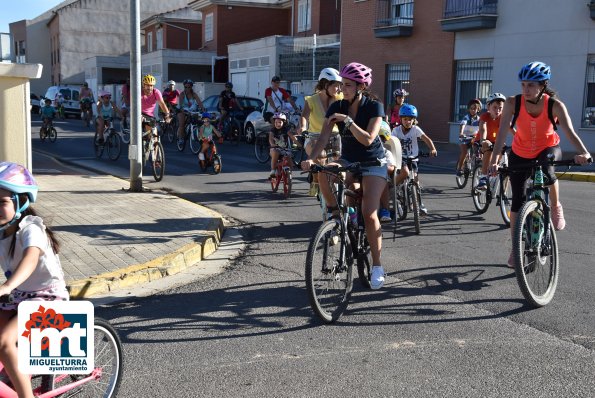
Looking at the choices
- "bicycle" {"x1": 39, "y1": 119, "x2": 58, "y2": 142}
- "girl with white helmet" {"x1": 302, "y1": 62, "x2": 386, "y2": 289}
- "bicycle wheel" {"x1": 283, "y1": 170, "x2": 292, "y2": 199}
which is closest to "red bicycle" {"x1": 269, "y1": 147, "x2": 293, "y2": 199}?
"bicycle wheel" {"x1": 283, "y1": 170, "x2": 292, "y2": 199}

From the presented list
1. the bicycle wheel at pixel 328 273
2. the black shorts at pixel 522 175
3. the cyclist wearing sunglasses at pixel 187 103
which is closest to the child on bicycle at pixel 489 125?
the black shorts at pixel 522 175

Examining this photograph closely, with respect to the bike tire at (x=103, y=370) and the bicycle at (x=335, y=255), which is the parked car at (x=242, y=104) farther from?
the bike tire at (x=103, y=370)

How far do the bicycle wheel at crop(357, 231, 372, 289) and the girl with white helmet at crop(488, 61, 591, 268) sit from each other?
1.27 meters

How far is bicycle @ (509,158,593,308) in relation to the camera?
5.46 metres

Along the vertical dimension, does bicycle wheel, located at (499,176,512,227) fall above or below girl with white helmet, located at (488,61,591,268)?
below

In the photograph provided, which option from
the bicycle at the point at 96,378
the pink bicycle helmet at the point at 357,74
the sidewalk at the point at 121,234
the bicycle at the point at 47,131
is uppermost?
the pink bicycle helmet at the point at 357,74

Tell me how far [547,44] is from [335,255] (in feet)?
60.1

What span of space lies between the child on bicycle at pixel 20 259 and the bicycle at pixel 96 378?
0.28 feet

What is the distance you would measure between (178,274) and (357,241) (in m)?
2.12

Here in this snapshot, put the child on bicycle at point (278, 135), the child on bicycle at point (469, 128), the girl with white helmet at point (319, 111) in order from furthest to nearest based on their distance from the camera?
the child on bicycle at point (469, 128)
the child on bicycle at point (278, 135)
the girl with white helmet at point (319, 111)

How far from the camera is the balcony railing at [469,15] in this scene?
74.4 feet

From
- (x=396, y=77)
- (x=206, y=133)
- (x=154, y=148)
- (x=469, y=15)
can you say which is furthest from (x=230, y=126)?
(x=154, y=148)

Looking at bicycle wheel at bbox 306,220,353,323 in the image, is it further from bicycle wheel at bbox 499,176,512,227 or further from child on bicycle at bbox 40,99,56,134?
child on bicycle at bbox 40,99,56,134

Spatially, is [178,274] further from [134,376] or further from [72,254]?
[134,376]
